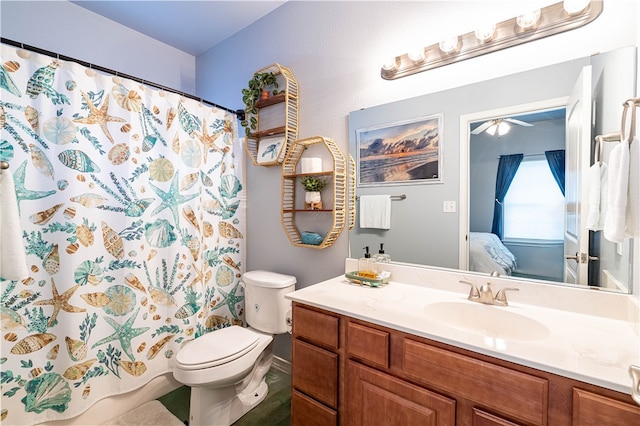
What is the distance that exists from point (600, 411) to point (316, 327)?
35.3 inches

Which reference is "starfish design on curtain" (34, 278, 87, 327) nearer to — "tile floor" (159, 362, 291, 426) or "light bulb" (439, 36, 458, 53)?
"tile floor" (159, 362, 291, 426)

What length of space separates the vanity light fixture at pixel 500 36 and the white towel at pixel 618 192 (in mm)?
635

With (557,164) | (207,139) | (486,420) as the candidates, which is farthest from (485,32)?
(207,139)

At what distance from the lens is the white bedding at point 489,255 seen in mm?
1268

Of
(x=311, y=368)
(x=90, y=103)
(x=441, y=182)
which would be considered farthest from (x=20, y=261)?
(x=441, y=182)

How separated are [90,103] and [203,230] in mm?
990

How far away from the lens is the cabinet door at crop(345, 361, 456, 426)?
928mm

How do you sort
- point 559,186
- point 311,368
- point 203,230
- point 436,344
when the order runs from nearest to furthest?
point 436,344, point 559,186, point 311,368, point 203,230

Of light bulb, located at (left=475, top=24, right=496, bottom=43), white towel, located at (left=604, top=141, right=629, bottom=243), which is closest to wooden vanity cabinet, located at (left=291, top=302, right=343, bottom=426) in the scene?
white towel, located at (left=604, top=141, right=629, bottom=243)

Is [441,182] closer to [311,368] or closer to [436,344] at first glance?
[436,344]

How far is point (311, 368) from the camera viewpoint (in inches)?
49.8

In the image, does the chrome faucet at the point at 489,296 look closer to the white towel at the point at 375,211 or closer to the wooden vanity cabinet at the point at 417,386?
the wooden vanity cabinet at the point at 417,386

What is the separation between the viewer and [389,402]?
3.39 ft

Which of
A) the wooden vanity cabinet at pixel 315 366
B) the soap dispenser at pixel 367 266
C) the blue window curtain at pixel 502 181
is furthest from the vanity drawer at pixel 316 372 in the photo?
the blue window curtain at pixel 502 181
